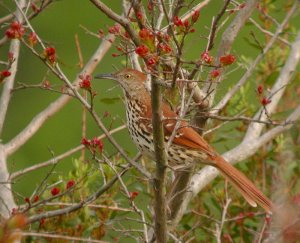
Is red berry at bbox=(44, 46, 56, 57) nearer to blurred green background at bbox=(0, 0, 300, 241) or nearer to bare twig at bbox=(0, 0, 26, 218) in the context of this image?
bare twig at bbox=(0, 0, 26, 218)

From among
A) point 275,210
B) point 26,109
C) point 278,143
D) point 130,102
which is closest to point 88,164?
point 130,102

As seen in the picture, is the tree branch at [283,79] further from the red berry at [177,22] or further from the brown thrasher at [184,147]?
the red berry at [177,22]

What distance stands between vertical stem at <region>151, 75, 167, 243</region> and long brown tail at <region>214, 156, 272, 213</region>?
1061 mm

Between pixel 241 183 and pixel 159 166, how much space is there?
1.27 meters

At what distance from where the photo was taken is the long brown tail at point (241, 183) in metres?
4.01

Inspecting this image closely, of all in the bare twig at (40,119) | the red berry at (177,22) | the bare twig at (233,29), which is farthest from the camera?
the bare twig at (40,119)

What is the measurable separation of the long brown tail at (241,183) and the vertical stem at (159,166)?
1061 millimetres

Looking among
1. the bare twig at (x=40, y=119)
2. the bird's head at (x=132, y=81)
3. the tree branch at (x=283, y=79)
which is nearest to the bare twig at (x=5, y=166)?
the bare twig at (x=40, y=119)

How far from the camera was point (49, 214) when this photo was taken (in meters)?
3.20

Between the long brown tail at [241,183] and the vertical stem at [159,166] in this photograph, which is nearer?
the vertical stem at [159,166]

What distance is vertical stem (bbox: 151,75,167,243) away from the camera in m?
2.73

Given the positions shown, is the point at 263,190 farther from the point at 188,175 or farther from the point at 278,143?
the point at 188,175

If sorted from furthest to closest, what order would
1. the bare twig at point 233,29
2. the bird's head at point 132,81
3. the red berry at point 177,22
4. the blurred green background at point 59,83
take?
the blurred green background at point 59,83, the bird's head at point 132,81, the bare twig at point 233,29, the red berry at point 177,22

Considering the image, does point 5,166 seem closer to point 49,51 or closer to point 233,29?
point 49,51
